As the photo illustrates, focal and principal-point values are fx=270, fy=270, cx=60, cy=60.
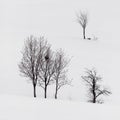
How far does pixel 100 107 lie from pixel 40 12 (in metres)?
76.8

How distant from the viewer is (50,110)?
17922mm

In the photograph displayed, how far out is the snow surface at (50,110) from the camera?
54.5ft

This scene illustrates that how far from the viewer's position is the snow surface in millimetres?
16625

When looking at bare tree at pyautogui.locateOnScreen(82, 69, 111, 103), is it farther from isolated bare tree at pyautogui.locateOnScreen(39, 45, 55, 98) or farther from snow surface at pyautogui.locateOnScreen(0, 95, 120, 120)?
snow surface at pyautogui.locateOnScreen(0, 95, 120, 120)

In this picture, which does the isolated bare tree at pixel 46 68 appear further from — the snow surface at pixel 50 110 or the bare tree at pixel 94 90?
the snow surface at pixel 50 110

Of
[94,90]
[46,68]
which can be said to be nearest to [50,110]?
[94,90]

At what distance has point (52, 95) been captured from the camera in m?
33.2

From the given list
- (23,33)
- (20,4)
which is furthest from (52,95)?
(20,4)

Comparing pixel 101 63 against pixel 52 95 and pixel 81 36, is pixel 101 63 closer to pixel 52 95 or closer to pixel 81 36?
pixel 52 95

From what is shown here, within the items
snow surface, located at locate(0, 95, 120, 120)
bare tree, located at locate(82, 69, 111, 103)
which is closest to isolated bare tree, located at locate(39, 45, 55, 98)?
bare tree, located at locate(82, 69, 111, 103)

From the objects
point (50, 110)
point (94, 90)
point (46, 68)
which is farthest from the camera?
point (46, 68)

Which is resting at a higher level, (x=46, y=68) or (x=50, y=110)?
(x=46, y=68)

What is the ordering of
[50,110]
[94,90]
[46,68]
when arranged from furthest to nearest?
[46,68]
[94,90]
[50,110]

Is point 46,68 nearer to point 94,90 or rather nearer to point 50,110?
point 94,90
